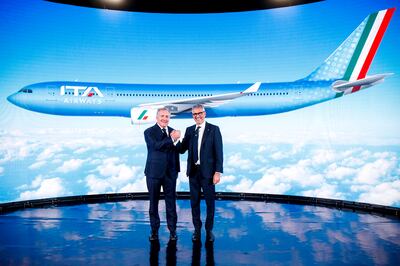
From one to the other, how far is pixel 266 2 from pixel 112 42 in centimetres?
283

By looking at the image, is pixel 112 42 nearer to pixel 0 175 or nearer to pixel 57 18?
pixel 57 18

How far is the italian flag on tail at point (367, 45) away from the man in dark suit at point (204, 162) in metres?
3.30

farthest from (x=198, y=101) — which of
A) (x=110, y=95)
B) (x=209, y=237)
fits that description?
(x=209, y=237)

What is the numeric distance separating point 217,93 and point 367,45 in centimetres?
265

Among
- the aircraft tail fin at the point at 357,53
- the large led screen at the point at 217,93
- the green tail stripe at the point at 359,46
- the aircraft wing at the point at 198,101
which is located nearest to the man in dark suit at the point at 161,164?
the large led screen at the point at 217,93

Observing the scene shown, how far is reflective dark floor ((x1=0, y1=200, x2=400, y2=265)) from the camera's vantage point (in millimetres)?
2895

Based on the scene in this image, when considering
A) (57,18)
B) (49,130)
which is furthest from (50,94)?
(57,18)

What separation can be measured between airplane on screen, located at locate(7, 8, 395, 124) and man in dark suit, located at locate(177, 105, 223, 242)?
99.5 inches

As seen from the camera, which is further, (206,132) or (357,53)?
(357,53)

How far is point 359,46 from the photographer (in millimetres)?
5500

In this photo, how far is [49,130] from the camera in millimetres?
5699

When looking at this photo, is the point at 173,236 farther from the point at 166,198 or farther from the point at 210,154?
the point at 210,154

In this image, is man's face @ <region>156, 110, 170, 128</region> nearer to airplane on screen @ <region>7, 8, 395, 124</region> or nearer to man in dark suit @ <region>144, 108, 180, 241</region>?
man in dark suit @ <region>144, 108, 180, 241</region>

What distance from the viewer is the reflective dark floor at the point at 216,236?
114 inches
